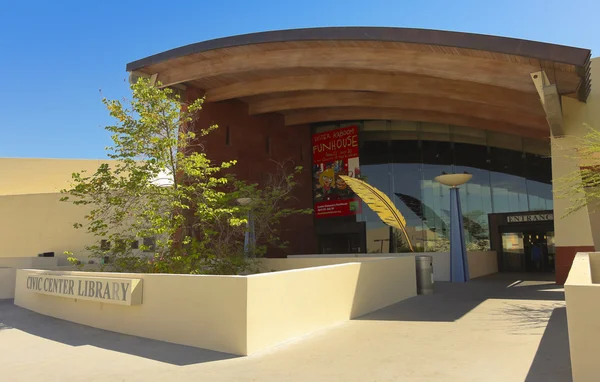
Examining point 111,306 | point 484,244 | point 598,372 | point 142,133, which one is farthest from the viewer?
point 484,244

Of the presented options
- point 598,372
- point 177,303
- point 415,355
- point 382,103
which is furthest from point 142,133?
point 382,103

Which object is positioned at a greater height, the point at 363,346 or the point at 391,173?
the point at 391,173

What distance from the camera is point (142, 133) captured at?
10.6 meters

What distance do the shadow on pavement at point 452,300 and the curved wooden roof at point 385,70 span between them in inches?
240

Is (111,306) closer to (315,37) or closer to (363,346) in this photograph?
(363,346)

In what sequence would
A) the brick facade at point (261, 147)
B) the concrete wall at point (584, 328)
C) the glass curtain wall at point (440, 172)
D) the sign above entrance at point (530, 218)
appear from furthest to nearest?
the glass curtain wall at point (440, 172) → the sign above entrance at point (530, 218) → the brick facade at point (261, 147) → the concrete wall at point (584, 328)

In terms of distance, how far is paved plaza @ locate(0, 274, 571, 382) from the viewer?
498cm

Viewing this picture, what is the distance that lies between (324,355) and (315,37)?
11357 millimetres

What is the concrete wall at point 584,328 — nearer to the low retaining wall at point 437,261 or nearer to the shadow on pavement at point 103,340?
the shadow on pavement at point 103,340

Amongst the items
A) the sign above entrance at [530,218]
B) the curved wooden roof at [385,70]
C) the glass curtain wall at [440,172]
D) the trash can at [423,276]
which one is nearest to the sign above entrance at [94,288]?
the trash can at [423,276]

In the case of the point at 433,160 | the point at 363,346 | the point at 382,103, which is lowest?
the point at 363,346

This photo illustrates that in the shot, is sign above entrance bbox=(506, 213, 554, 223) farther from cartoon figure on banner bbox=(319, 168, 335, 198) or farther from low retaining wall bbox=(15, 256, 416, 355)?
low retaining wall bbox=(15, 256, 416, 355)

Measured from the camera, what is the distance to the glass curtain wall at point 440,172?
73.5ft

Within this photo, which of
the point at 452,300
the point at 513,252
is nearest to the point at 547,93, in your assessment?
the point at 452,300
